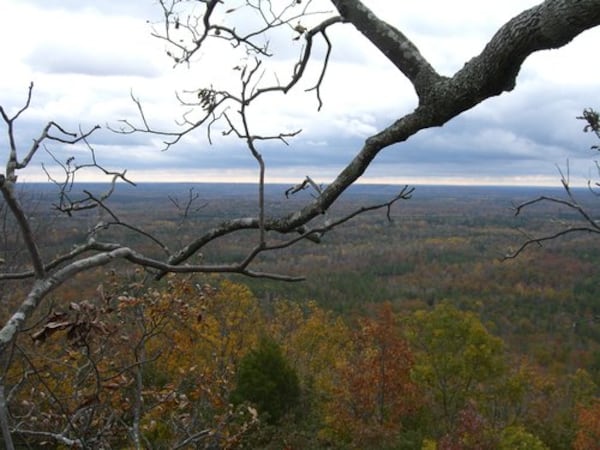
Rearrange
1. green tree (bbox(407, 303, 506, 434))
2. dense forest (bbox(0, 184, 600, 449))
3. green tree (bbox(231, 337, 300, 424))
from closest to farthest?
dense forest (bbox(0, 184, 600, 449)) < green tree (bbox(231, 337, 300, 424)) < green tree (bbox(407, 303, 506, 434))

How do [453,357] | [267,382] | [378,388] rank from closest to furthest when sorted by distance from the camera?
[267,382] < [378,388] < [453,357]

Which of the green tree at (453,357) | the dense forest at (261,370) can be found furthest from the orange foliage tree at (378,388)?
the green tree at (453,357)

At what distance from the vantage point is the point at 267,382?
19.7 m

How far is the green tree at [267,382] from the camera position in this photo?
64.2 feet

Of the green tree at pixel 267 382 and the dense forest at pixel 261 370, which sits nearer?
the dense forest at pixel 261 370

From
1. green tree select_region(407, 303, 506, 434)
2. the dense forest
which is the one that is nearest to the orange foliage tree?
the dense forest

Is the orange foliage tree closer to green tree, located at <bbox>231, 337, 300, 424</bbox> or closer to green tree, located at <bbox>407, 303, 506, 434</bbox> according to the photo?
green tree, located at <bbox>231, 337, 300, 424</bbox>

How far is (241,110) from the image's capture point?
2.03 m

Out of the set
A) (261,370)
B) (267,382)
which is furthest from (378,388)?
(261,370)

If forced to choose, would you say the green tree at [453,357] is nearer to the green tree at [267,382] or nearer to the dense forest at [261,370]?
the dense forest at [261,370]

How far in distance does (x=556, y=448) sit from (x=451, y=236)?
120776 millimetres

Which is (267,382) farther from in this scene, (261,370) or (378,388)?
(378,388)

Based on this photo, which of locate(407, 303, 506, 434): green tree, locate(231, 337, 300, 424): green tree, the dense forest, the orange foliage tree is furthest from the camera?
locate(407, 303, 506, 434): green tree

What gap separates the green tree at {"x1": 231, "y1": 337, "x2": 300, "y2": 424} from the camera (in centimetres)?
1956
